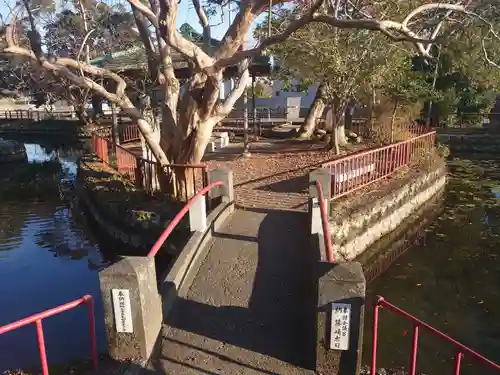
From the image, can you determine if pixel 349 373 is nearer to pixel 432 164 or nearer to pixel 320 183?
pixel 320 183

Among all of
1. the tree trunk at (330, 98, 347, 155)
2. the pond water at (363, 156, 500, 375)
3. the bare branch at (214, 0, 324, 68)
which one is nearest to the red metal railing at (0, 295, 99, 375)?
the pond water at (363, 156, 500, 375)

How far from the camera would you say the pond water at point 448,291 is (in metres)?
7.34

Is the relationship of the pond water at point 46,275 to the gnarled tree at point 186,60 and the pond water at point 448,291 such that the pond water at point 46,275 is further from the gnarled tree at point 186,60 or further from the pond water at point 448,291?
the pond water at point 448,291

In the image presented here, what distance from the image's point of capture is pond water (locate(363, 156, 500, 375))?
7.34 meters

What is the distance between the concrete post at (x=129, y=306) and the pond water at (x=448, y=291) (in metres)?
4.04

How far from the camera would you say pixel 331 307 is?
176 inches

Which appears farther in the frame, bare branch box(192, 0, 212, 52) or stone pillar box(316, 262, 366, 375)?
bare branch box(192, 0, 212, 52)

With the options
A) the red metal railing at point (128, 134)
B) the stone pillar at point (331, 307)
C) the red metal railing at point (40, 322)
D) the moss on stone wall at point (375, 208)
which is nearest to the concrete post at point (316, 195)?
the moss on stone wall at point (375, 208)

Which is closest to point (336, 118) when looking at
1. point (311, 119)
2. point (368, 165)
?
point (368, 165)

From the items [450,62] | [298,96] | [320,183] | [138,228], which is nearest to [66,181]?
[138,228]

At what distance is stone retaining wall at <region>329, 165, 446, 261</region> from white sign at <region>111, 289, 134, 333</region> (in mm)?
6036

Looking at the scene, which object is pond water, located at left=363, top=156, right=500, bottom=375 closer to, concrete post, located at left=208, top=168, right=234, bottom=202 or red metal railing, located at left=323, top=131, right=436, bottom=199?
red metal railing, located at left=323, top=131, right=436, bottom=199

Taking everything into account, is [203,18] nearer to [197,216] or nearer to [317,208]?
[197,216]

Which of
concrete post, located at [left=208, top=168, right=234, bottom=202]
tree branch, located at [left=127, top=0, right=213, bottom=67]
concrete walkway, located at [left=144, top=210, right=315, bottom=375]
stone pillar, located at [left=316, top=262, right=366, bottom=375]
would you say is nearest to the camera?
stone pillar, located at [left=316, top=262, right=366, bottom=375]
